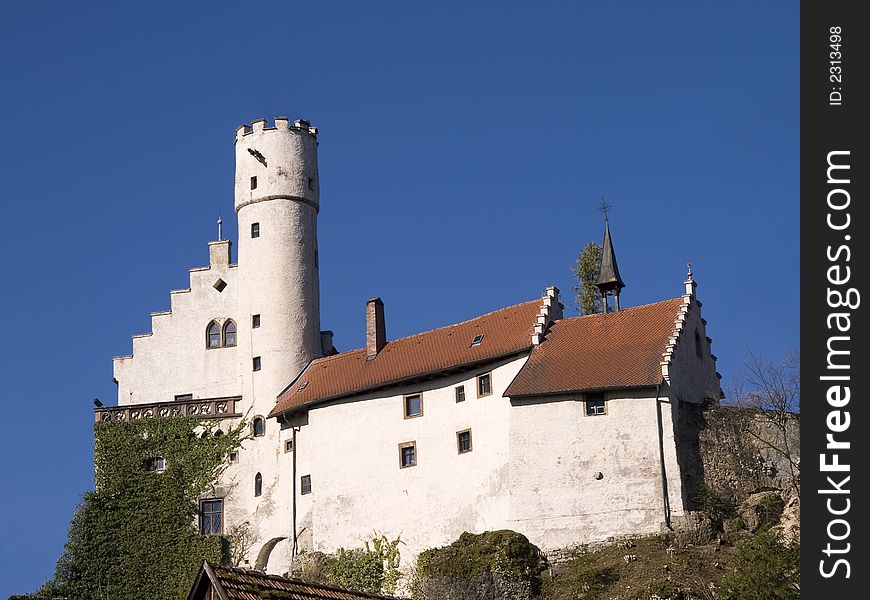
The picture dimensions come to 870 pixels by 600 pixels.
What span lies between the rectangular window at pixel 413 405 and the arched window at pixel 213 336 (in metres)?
11.8

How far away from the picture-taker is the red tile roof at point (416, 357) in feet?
193

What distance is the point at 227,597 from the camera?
26156 millimetres

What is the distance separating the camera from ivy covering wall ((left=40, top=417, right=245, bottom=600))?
62531 millimetres

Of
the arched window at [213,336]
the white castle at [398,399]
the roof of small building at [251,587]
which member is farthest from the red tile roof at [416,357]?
the roof of small building at [251,587]

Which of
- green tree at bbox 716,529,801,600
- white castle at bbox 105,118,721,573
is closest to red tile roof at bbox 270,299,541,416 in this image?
white castle at bbox 105,118,721,573

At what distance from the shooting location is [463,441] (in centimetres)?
5791

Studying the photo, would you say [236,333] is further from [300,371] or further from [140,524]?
[140,524]

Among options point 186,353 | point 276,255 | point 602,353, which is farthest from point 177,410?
point 602,353

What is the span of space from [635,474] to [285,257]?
68.8 feet

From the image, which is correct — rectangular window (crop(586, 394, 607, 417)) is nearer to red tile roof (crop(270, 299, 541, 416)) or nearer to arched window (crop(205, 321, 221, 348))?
red tile roof (crop(270, 299, 541, 416))

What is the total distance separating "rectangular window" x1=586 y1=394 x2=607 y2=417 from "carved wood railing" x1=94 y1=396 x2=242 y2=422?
17.7 metres

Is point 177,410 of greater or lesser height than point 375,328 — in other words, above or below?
below

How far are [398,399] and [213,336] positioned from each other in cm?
1177

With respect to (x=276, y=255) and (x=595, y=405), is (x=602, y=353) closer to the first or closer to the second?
(x=595, y=405)
